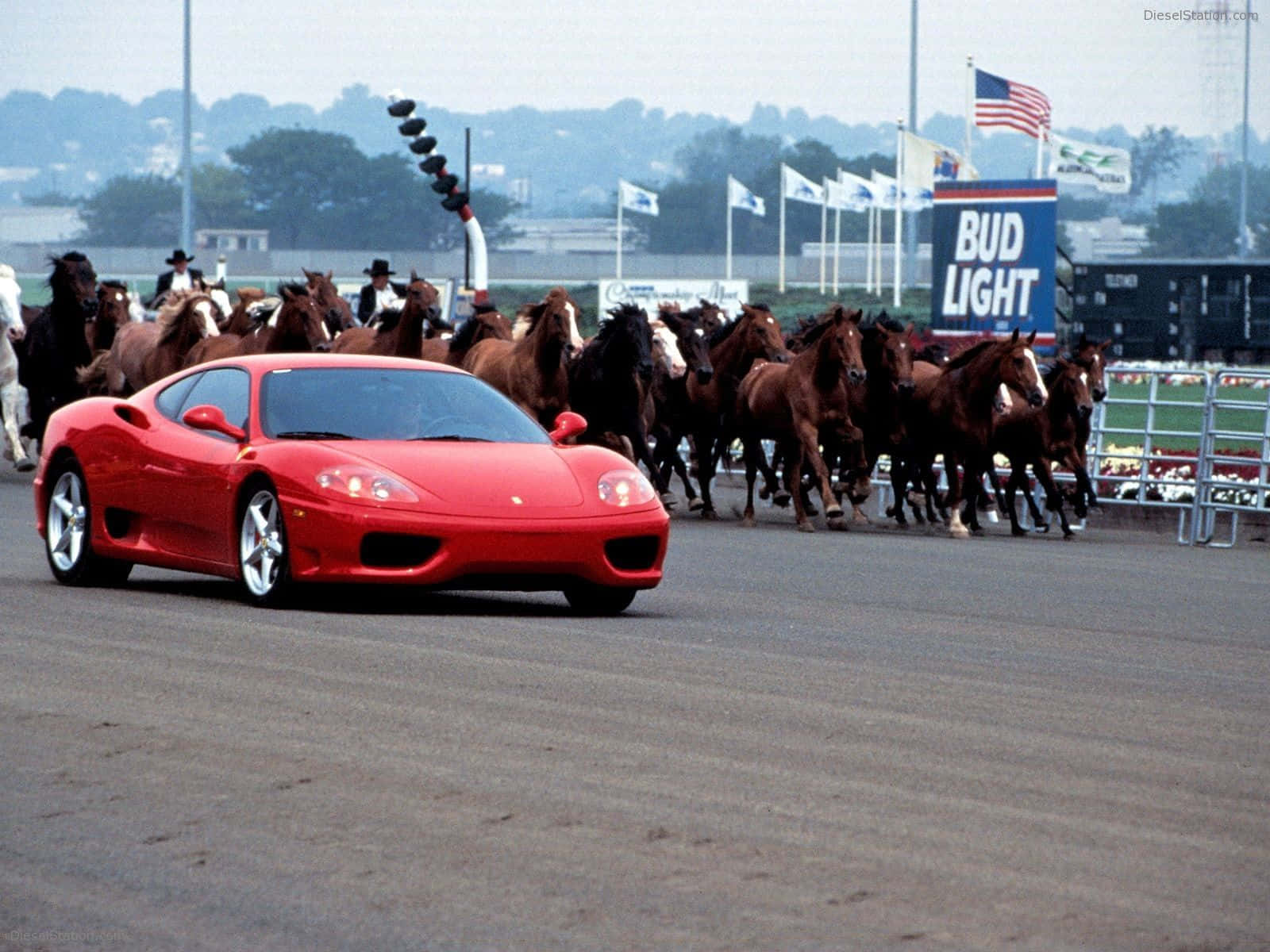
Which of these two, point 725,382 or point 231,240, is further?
point 231,240

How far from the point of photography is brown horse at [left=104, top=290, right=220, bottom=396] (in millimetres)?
27562

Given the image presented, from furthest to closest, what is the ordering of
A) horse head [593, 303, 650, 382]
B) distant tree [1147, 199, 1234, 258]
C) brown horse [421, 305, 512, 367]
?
distant tree [1147, 199, 1234, 258]
brown horse [421, 305, 512, 367]
horse head [593, 303, 650, 382]

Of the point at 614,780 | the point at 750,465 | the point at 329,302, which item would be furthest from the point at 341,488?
the point at 329,302

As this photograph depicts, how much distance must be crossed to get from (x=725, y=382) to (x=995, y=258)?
10686mm

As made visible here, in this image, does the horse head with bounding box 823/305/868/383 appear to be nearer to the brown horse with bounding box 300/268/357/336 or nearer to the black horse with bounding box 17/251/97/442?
the brown horse with bounding box 300/268/357/336

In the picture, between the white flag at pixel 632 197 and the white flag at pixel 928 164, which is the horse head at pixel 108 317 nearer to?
the white flag at pixel 928 164

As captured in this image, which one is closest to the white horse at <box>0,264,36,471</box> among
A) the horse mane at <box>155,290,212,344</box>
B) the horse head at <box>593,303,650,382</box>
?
the horse mane at <box>155,290,212,344</box>

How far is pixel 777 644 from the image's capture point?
40.1 ft

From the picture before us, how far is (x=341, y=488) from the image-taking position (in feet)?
41.3

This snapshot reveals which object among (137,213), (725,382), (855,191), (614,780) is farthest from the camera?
(137,213)

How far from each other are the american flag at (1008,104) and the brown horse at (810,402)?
29681 mm

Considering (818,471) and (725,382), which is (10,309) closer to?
(725,382)

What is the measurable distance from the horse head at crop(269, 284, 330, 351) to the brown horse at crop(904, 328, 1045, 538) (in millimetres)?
6595

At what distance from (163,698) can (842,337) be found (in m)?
17.0
